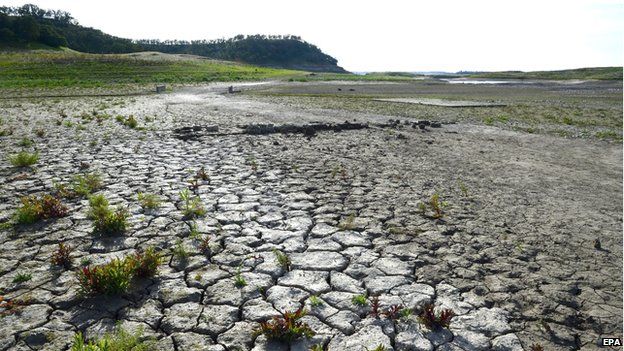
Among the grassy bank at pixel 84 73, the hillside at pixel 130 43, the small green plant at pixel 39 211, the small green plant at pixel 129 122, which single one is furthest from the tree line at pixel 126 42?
the small green plant at pixel 39 211

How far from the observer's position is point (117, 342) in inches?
155

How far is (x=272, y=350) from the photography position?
13.1ft

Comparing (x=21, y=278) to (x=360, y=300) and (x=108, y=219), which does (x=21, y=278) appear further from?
(x=360, y=300)

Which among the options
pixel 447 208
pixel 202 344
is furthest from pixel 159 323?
pixel 447 208

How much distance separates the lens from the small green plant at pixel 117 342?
12.3ft

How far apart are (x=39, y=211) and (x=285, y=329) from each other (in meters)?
5.26

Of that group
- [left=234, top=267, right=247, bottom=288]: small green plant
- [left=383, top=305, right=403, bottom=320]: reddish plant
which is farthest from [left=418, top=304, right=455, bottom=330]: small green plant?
[left=234, top=267, right=247, bottom=288]: small green plant

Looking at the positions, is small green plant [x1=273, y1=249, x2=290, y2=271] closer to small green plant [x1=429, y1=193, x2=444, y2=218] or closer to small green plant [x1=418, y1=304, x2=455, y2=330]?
small green plant [x1=418, y1=304, x2=455, y2=330]

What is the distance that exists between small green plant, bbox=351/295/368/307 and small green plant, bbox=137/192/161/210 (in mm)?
4566

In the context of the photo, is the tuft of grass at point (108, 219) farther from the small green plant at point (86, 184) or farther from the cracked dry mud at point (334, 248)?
the small green plant at point (86, 184)

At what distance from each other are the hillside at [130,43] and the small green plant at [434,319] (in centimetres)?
10565

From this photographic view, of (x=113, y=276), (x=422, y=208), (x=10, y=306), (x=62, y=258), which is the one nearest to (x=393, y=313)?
(x=113, y=276)

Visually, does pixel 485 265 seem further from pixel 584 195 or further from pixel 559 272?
pixel 584 195

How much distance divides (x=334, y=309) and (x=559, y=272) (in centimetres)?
354
